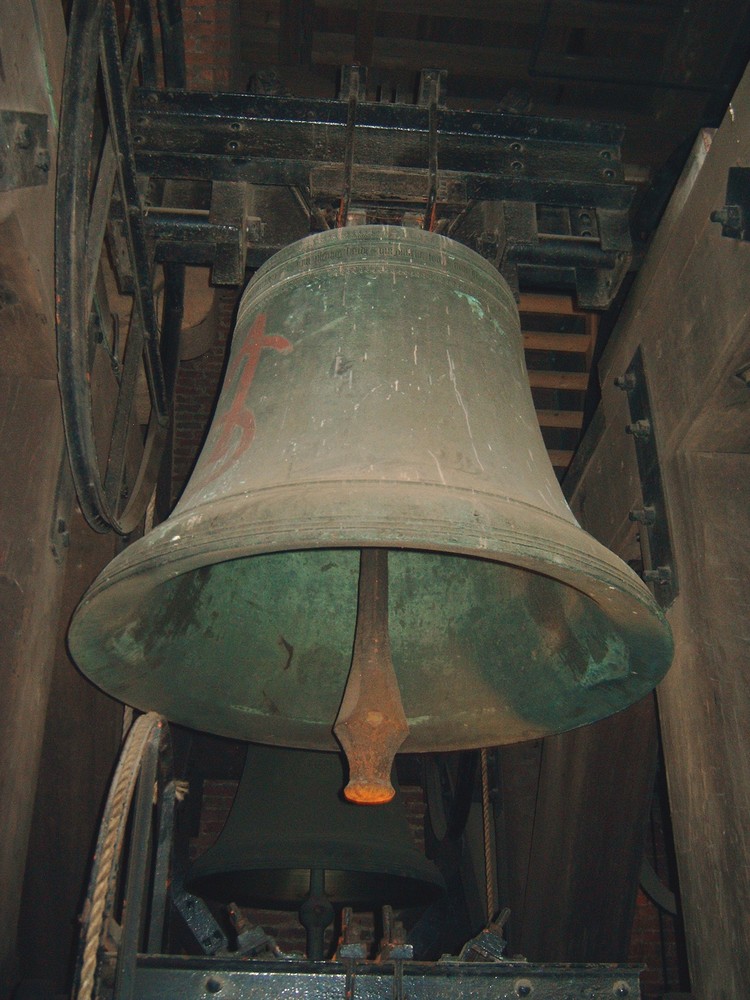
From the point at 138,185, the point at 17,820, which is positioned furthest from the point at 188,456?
the point at 17,820

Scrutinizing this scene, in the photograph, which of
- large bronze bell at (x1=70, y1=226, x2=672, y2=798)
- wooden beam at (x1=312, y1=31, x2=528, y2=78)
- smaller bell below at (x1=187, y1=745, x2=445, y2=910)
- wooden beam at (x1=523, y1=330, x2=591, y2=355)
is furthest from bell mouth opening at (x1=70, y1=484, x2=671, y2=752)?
wooden beam at (x1=523, y1=330, x2=591, y2=355)

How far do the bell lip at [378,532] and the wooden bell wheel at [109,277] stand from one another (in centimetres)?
41

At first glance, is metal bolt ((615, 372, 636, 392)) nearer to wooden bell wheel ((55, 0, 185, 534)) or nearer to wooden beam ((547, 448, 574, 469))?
wooden bell wheel ((55, 0, 185, 534))

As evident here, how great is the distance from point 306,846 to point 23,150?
73.6 inches

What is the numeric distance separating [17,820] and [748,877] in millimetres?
1299

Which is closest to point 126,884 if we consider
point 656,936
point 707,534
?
point 707,534

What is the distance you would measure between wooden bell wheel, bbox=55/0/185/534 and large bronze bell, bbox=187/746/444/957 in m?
0.97

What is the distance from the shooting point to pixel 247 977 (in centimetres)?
143

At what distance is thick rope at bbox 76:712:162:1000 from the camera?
3.85ft

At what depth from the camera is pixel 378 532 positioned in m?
1.15

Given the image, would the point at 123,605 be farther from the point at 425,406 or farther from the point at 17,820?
the point at 425,406

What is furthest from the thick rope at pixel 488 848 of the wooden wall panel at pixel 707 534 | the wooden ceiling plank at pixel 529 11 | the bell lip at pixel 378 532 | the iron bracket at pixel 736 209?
the wooden ceiling plank at pixel 529 11

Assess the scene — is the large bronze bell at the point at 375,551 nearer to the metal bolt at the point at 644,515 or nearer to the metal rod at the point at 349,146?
the metal rod at the point at 349,146

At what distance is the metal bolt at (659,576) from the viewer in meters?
1.92
